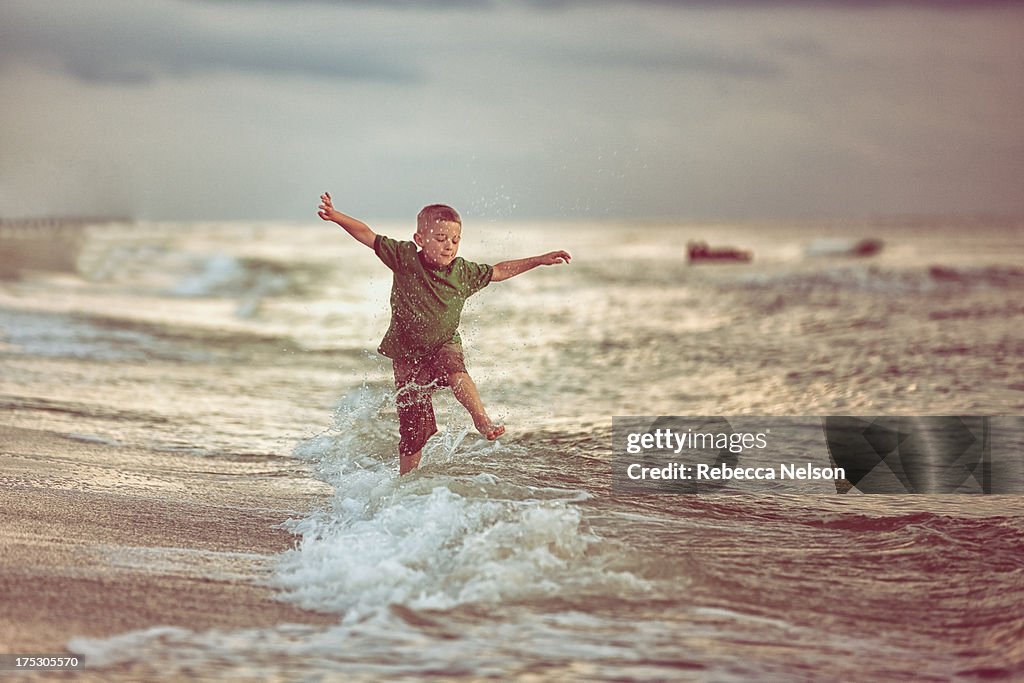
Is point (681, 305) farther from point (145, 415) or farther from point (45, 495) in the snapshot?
point (45, 495)

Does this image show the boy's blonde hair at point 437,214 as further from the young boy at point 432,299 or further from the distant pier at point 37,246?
the distant pier at point 37,246

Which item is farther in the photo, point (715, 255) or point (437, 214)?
point (715, 255)

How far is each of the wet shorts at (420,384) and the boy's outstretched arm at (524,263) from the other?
490 mm

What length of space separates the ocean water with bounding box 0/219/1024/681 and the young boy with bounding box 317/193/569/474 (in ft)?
1.64

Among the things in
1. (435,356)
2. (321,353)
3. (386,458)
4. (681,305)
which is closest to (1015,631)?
(435,356)

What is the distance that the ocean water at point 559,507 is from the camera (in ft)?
11.5

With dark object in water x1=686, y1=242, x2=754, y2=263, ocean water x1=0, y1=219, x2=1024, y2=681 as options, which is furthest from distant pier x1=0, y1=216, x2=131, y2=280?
dark object in water x1=686, y1=242, x2=754, y2=263

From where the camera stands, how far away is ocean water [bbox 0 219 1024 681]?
3.52 m

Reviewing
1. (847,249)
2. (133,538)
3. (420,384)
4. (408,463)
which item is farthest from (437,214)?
(847,249)

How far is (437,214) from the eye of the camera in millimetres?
5184

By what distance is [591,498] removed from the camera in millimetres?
5453

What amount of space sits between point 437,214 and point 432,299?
0.47 m

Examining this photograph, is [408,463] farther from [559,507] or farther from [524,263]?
[524,263]

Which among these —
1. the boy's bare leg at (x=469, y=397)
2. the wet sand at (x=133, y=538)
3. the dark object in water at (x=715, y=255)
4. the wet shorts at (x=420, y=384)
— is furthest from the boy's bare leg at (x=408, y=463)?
the dark object in water at (x=715, y=255)
